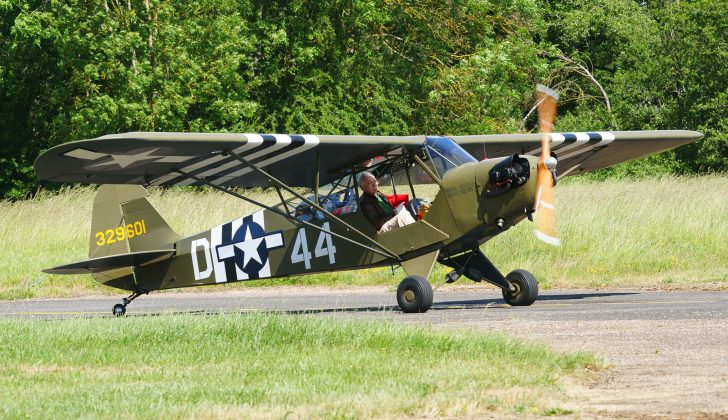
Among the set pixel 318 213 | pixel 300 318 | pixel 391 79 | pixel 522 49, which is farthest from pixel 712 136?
pixel 300 318

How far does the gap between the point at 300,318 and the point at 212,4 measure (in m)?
25.7

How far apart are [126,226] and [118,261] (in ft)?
2.45

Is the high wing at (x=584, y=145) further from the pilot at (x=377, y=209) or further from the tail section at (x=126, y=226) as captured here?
the tail section at (x=126, y=226)

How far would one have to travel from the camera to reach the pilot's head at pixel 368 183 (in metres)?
14.1

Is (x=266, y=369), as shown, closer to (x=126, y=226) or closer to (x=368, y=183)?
(x=368, y=183)

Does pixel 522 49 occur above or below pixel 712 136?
above

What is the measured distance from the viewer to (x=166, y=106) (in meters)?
32.2

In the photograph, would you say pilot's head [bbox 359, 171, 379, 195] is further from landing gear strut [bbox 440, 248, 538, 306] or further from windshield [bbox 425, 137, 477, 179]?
landing gear strut [bbox 440, 248, 538, 306]

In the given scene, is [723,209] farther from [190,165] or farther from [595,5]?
[595,5]

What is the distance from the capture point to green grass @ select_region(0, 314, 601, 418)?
6.78 metres

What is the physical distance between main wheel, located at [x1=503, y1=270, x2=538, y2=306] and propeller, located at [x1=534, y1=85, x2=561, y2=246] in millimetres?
684

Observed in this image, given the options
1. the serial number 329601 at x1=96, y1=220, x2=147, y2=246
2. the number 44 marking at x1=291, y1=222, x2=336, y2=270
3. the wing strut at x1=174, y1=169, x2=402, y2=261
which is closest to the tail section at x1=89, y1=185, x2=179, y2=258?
the serial number 329601 at x1=96, y1=220, x2=147, y2=246

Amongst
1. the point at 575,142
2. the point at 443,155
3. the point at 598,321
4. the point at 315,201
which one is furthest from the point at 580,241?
→ the point at 598,321

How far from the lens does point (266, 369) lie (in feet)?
27.3
